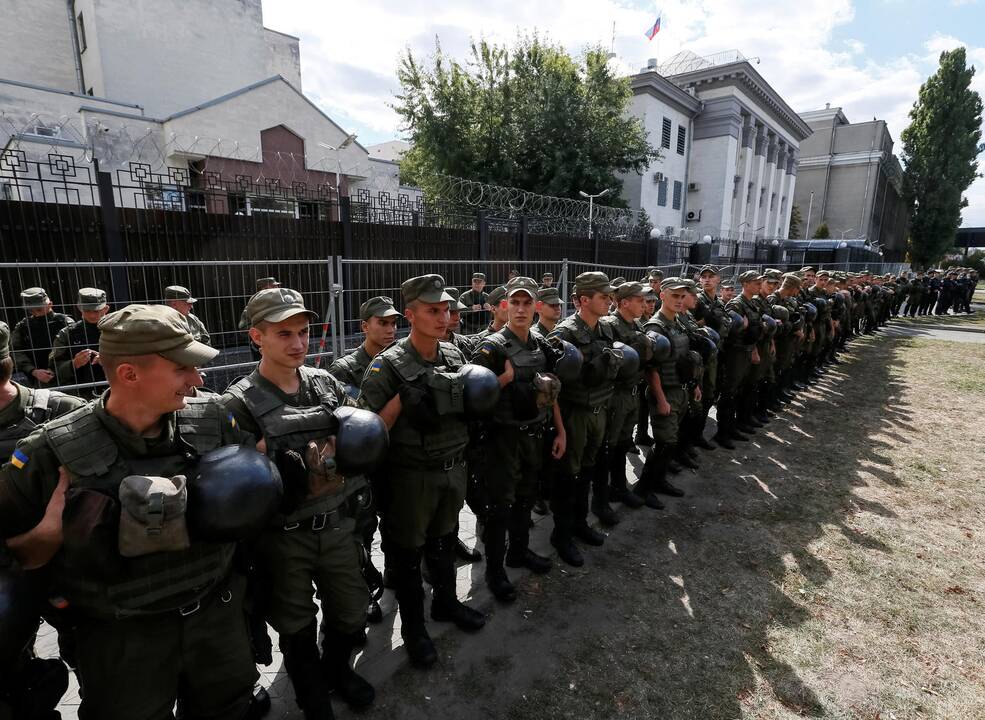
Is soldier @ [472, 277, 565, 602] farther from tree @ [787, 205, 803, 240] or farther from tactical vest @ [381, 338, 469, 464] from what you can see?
tree @ [787, 205, 803, 240]

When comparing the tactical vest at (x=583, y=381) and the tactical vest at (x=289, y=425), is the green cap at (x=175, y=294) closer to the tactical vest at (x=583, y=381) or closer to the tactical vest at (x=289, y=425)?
the tactical vest at (x=289, y=425)

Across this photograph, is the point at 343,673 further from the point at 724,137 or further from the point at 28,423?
the point at 724,137

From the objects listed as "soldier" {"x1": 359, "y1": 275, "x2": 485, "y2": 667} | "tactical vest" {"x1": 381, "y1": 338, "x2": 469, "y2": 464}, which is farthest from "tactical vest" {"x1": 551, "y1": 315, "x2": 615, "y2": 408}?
"tactical vest" {"x1": 381, "y1": 338, "x2": 469, "y2": 464}

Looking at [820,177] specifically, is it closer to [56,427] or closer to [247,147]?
[247,147]

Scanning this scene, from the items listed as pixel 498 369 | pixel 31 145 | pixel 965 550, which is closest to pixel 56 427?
pixel 498 369

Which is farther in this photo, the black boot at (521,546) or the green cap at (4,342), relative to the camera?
the black boot at (521,546)

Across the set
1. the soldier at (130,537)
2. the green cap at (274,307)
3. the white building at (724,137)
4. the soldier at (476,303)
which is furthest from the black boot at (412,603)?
the white building at (724,137)

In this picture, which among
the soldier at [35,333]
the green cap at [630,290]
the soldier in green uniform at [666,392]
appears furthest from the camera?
the soldier in green uniform at [666,392]

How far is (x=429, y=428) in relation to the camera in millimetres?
2924

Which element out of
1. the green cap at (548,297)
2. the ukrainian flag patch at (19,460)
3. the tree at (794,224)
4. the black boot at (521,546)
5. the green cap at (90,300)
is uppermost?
the tree at (794,224)

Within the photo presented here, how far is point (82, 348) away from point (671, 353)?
6.03 metres

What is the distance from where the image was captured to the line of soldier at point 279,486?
1.79 meters

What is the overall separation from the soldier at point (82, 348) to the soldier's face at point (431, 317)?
3.82 metres

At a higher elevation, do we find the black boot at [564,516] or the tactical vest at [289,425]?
the tactical vest at [289,425]
